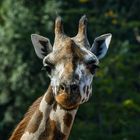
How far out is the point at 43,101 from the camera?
9.96m

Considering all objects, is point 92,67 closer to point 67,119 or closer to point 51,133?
point 67,119

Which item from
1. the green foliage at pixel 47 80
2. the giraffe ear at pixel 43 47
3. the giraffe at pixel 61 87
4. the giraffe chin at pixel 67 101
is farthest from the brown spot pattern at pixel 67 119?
the green foliage at pixel 47 80

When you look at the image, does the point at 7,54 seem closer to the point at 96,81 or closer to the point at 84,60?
the point at 96,81

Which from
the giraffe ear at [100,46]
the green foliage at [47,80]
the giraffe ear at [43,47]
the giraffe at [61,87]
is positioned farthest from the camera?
the green foliage at [47,80]

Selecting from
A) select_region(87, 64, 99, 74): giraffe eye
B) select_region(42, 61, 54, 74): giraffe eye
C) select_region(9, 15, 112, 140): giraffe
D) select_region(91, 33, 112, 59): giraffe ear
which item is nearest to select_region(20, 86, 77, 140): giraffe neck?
select_region(9, 15, 112, 140): giraffe

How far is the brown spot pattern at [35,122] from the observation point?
32.4 ft

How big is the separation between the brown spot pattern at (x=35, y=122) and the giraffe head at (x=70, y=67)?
421 mm

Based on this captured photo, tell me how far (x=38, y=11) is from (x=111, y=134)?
6313 millimetres

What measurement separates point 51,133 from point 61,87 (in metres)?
0.71

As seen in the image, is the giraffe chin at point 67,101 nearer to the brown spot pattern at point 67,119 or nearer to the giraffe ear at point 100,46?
the brown spot pattern at point 67,119

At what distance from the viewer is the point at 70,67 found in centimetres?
938

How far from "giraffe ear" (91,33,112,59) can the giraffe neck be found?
78cm

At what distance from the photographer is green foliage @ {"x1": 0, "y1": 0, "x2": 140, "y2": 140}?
109ft

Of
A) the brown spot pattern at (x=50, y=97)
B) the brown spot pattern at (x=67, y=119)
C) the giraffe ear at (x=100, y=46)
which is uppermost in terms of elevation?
the giraffe ear at (x=100, y=46)
